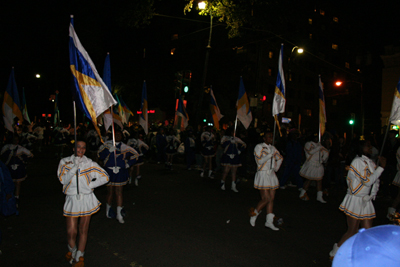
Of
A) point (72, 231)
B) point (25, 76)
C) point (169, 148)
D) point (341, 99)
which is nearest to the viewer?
point (72, 231)

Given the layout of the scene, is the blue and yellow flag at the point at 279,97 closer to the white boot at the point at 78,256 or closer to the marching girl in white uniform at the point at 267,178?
the marching girl in white uniform at the point at 267,178

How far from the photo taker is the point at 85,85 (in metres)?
4.70

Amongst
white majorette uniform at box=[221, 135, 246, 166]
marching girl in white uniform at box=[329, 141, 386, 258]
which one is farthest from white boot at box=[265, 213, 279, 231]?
A: white majorette uniform at box=[221, 135, 246, 166]

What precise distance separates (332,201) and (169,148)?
7000 mm

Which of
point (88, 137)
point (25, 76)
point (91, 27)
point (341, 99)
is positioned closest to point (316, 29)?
point (341, 99)

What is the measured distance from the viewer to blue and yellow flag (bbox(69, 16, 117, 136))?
4.58 m

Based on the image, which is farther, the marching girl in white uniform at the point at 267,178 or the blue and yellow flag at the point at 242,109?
the blue and yellow flag at the point at 242,109

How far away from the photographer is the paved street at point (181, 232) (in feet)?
15.0

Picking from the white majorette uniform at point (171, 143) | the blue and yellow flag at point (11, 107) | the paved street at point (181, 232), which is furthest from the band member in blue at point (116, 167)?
the white majorette uniform at point (171, 143)

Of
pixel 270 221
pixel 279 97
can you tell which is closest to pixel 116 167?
pixel 270 221

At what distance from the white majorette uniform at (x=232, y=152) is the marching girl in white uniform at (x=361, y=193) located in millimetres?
5153

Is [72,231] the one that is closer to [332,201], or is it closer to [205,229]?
[205,229]

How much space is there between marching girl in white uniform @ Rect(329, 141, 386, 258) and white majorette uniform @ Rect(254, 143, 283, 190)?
1.60 meters

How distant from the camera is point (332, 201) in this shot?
28.7 ft
